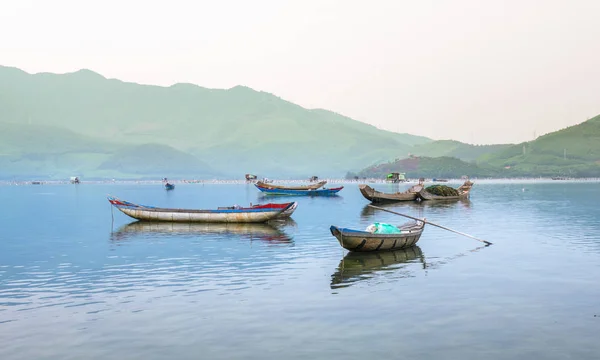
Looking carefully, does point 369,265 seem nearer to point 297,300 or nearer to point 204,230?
point 297,300

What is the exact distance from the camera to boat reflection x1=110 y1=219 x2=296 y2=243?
172ft

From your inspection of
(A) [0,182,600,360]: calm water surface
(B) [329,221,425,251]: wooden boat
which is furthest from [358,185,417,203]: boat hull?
(B) [329,221,425,251]: wooden boat

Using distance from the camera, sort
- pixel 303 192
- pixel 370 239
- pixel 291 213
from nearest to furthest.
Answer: pixel 370 239
pixel 291 213
pixel 303 192

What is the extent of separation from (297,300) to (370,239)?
12702 millimetres

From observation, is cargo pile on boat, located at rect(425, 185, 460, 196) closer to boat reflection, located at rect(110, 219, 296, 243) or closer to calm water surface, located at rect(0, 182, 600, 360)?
boat reflection, located at rect(110, 219, 296, 243)

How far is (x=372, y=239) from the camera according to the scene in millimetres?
37719

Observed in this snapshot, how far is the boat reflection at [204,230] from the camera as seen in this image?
52531 millimetres

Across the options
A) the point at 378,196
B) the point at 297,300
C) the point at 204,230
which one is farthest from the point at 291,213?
the point at 378,196

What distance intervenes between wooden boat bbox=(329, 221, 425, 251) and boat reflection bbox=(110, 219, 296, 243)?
1158 cm

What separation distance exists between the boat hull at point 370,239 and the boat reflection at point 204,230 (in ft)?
38.0

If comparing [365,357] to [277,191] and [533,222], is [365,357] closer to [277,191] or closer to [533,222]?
[533,222]

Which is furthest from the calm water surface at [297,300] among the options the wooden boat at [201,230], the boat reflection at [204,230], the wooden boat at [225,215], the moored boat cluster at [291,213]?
the wooden boat at [225,215]

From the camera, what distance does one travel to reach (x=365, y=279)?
30.7 metres

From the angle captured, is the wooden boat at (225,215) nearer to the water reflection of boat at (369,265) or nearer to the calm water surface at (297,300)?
the calm water surface at (297,300)
